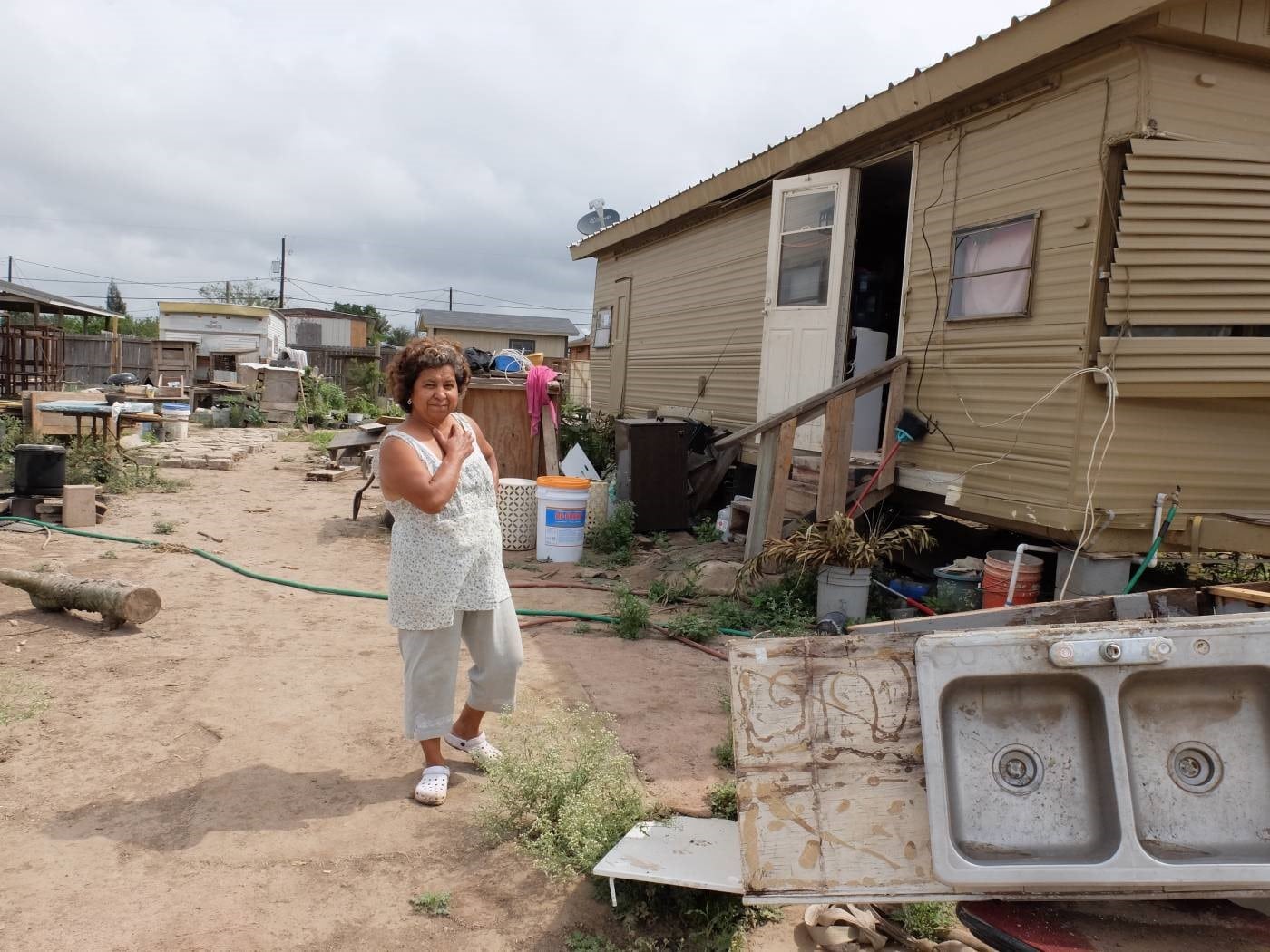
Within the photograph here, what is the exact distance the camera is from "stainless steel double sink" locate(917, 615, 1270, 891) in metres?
1.90

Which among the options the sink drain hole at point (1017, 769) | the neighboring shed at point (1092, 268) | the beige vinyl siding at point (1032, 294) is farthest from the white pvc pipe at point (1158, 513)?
the sink drain hole at point (1017, 769)

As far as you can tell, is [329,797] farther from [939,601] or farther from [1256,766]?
[939,601]

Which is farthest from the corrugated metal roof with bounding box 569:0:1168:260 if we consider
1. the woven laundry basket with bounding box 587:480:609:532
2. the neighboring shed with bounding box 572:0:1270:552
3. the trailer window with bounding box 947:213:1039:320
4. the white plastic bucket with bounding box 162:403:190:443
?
the white plastic bucket with bounding box 162:403:190:443

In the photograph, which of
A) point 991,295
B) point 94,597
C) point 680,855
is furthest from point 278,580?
point 991,295

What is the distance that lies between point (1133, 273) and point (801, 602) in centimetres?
285

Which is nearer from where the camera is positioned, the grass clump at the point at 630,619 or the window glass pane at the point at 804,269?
the grass clump at the point at 630,619

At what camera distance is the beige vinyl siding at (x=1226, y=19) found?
15.3 ft

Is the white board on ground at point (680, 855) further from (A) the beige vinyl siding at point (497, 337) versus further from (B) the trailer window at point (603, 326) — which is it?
(A) the beige vinyl siding at point (497, 337)

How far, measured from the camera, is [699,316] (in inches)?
419

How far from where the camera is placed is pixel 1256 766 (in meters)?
1.96

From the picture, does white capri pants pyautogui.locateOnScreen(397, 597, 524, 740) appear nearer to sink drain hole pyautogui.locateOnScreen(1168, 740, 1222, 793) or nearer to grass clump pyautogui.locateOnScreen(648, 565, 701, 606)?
sink drain hole pyautogui.locateOnScreen(1168, 740, 1222, 793)

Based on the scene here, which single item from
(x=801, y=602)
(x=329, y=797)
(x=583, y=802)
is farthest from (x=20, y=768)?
(x=801, y=602)

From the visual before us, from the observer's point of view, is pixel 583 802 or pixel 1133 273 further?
pixel 1133 273

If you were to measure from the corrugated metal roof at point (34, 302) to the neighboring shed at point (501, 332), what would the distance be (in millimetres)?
19433
